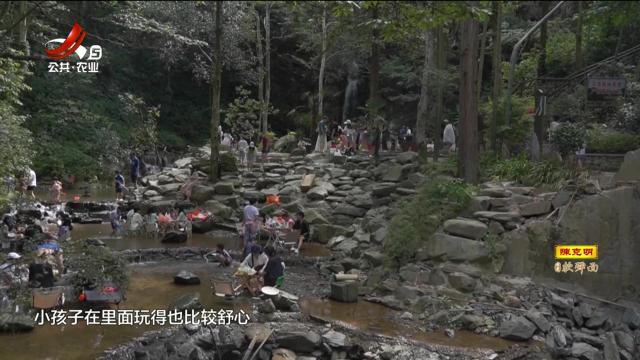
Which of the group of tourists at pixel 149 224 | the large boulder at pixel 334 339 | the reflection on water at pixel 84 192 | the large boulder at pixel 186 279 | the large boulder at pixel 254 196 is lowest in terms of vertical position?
the large boulder at pixel 334 339

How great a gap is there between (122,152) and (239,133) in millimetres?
5845

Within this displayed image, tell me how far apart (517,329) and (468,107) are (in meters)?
6.63

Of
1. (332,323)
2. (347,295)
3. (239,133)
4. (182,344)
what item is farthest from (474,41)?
(239,133)

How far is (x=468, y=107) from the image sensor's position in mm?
13984

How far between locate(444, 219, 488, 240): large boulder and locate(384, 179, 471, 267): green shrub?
0.51 meters

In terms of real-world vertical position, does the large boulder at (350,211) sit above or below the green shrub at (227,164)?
below

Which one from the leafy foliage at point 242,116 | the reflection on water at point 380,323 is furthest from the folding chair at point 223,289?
the leafy foliage at point 242,116

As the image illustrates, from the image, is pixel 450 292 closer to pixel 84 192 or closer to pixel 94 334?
pixel 94 334

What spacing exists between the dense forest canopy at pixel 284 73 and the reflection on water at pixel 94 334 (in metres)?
4.25

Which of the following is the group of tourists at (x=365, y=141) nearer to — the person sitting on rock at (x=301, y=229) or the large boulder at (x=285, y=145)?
the large boulder at (x=285, y=145)

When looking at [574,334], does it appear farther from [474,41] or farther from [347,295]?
[474,41]

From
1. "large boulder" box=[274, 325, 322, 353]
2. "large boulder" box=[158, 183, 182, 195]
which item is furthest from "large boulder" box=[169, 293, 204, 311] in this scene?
"large boulder" box=[158, 183, 182, 195]

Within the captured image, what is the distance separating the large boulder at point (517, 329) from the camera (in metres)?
8.88

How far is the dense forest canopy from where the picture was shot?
45.4ft
